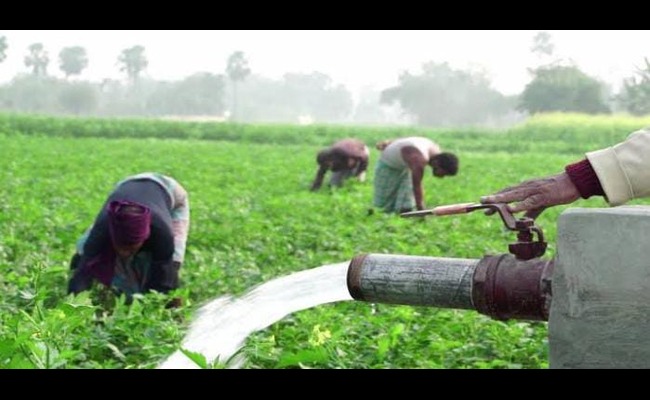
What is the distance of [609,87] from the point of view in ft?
306

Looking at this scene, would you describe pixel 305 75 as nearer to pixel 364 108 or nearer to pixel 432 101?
pixel 364 108

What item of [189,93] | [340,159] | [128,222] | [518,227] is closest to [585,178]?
[518,227]

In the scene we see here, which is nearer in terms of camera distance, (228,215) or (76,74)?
(228,215)

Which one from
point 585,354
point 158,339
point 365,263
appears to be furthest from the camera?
point 158,339

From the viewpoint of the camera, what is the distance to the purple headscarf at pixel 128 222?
16.8 feet

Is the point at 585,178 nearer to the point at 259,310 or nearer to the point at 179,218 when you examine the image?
the point at 259,310

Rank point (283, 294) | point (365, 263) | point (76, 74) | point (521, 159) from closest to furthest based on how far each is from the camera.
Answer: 1. point (365, 263)
2. point (283, 294)
3. point (521, 159)
4. point (76, 74)

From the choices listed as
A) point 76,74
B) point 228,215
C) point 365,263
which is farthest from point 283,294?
point 76,74

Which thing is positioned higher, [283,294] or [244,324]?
[283,294]

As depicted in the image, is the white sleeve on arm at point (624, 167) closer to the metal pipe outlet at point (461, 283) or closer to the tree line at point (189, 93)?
the metal pipe outlet at point (461, 283)

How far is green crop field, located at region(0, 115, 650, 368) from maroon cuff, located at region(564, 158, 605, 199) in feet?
3.74

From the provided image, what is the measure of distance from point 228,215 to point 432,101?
84.1m

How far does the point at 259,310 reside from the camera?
11.1ft

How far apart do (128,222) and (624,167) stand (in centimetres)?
325
